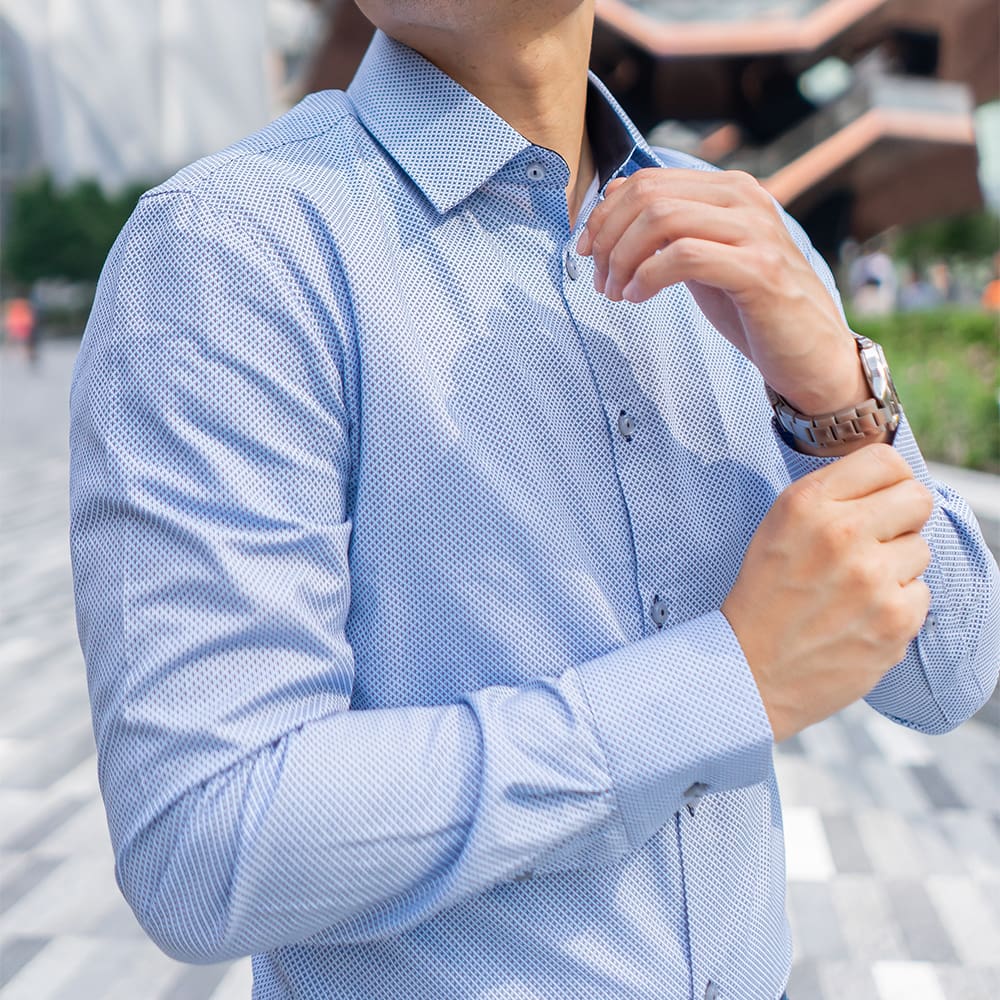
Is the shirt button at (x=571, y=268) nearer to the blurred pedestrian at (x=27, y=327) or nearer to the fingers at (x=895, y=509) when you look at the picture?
the fingers at (x=895, y=509)

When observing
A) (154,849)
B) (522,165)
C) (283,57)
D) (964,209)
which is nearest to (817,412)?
(522,165)

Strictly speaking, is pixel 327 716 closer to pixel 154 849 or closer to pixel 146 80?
pixel 154 849

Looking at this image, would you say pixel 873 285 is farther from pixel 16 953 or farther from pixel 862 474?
pixel 862 474

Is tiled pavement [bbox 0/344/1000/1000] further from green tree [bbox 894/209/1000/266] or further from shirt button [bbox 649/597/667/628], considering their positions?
green tree [bbox 894/209/1000/266]

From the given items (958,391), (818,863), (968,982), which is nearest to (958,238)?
(958,391)

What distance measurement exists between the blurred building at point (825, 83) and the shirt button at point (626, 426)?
19405 millimetres

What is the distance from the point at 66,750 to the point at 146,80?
6096 cm

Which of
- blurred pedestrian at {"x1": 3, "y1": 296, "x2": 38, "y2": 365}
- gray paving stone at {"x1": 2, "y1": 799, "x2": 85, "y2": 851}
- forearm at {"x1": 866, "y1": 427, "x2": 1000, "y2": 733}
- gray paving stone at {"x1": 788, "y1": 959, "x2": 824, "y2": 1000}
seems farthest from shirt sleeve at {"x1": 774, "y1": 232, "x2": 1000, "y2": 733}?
blurred pedestrian at {"x1": 3, "y1": 296, "x2": 38, "y2": 365}

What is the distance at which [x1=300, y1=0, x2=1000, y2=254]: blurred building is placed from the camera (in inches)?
749

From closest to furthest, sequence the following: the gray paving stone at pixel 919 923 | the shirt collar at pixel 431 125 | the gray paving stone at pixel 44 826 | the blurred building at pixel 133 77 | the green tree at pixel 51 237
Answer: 1. the shirt collar at pixel 431 125
2. the gray paving stone at pixel 919 923
3. the gray paving stone at pixel 44 826
4. the green tree at pixel 51 237
5. the blurred building at pixel 133 77

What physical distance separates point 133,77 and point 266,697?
209 ft

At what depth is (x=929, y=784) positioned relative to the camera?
3.59 meters

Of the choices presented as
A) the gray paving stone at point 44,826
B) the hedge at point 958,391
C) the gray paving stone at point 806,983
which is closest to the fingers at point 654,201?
the gray paving stone at point 806,983

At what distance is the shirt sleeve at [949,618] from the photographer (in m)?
1.01
